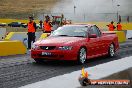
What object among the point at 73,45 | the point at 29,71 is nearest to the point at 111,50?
the point at 73,45

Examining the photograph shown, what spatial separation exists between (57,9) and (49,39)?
73.2 m

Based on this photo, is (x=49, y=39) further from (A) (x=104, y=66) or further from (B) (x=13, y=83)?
(B) (x=13, y=83)

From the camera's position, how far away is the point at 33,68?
1180 centimetres

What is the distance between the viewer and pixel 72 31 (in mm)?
13812

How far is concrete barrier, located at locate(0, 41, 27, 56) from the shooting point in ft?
53.6

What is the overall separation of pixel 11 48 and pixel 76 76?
765cm

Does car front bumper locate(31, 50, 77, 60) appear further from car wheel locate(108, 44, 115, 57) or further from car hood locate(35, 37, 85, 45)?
car wheel locate(108, 44, 115, 57)

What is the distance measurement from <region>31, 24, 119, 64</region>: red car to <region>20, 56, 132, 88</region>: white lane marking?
1.18 metres

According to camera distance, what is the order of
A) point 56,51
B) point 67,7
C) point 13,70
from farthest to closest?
point 67,7 → point 56,51 → point 13,70

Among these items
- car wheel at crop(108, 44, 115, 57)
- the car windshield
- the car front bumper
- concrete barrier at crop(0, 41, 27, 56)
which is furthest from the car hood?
concrete barrier at crop(0, 41, 27, 56)

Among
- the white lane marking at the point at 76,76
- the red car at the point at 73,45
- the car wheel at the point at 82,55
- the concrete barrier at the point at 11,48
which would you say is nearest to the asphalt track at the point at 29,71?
the car wheel at the point at 82,55

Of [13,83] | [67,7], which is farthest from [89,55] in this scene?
[67,7]

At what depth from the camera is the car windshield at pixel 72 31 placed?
44.8 feet

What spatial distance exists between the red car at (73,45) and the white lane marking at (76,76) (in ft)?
3.86
